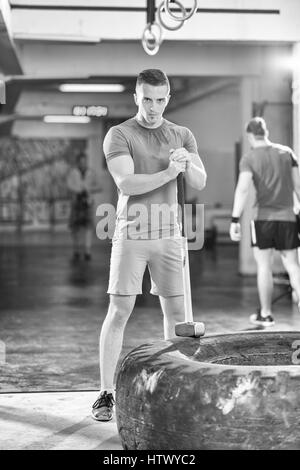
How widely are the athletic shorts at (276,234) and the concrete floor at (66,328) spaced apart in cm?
65

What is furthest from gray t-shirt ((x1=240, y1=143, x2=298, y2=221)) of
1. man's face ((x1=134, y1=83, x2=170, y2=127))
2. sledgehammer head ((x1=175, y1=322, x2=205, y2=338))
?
sledgehammer head ((x1=175, y1=322, x2=205, y2=338))

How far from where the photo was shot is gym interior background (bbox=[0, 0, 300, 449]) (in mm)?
4992

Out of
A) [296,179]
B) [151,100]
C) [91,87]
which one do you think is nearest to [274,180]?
[296,179]

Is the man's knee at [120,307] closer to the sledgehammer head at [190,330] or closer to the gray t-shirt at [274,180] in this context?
the sledgehammer head at [190,330]

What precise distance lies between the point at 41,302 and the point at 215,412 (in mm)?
6262

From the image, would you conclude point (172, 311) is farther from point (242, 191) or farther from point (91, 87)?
point (91, 87)

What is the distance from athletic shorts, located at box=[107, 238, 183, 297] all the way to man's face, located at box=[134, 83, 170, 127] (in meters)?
0.56

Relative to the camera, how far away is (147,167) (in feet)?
13.2

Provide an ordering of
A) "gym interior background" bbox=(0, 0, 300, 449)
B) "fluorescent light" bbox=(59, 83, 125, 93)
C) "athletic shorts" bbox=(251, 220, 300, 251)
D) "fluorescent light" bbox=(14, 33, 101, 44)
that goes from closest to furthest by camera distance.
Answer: "gym interior background" bbox=(0, 0, 300, 449) → "athletic shorts" bbox=(251, 220, 300, 251) → "fluorescent light" bbox=(14, 33, 101, 44) → "fluorescent light" bbox=(59, 83, 125, 93)

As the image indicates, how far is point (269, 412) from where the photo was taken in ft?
9.32

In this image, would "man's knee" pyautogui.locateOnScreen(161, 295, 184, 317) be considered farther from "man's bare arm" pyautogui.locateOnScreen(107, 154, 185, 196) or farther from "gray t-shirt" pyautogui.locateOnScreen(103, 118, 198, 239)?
"man's bare arm" pyautogui.locateOnScreen(107, 154, 185, 196)

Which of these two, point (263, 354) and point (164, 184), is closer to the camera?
point (263, 354)
